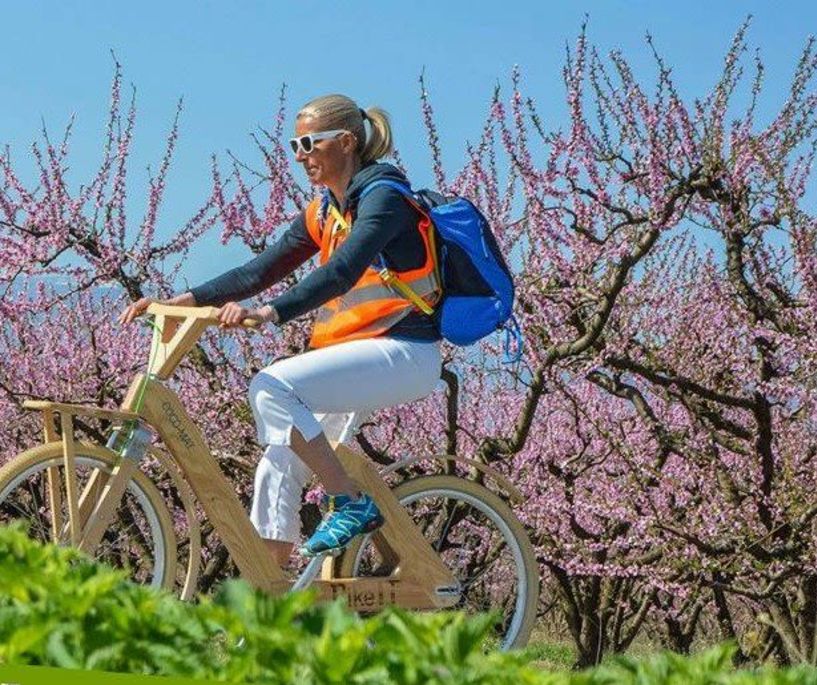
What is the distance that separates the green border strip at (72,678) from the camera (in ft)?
7.35

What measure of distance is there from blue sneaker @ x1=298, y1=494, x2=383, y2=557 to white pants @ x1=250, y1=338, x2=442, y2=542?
5.1 inches

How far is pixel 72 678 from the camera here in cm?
230

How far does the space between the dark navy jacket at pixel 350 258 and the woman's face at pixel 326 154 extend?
7 cm

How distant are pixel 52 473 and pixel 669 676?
2.91m

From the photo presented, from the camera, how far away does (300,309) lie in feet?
14.5

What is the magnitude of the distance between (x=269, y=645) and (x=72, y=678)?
36 cm

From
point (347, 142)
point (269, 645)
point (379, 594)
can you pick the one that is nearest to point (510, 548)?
point (379, 594)

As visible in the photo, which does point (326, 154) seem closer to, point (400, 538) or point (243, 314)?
point (243, 314)

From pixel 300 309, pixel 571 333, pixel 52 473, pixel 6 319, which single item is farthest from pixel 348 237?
pixel 6 319

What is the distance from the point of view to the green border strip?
7.35 feet

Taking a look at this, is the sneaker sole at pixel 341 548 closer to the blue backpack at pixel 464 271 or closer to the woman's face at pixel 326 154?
the blue backpack at pixel 464 271

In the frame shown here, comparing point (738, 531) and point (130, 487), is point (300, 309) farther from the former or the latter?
point (738, 531)

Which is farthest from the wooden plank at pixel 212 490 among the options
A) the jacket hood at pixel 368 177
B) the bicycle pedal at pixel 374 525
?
the jacket hood at pixel 368 177

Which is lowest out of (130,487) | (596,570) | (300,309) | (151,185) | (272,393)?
(596,570)
